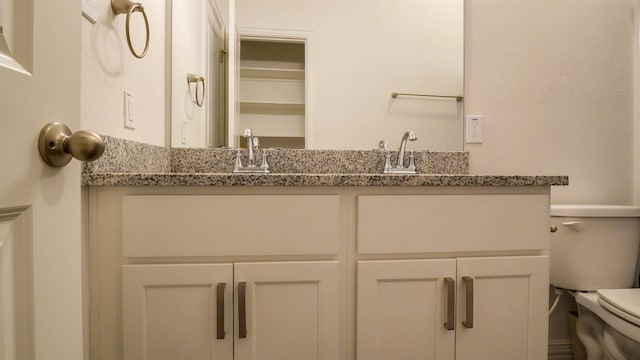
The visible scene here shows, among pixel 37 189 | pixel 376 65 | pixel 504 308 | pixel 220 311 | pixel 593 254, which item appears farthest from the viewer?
pixel 376 65

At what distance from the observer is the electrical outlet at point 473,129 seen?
140 cm

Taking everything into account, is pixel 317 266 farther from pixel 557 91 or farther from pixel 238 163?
pixel 557 91

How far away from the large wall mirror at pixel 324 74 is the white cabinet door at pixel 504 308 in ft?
2.12

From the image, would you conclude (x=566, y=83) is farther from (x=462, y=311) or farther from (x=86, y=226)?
(x=86, y=226)

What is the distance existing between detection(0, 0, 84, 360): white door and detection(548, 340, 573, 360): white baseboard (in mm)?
1858

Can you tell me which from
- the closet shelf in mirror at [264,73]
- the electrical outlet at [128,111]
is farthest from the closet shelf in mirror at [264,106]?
the electrical outlet at [128,111]

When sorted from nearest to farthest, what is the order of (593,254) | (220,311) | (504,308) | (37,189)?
1. (37,189)
2. (220,311)
3. (504,308)
4. (593,254)

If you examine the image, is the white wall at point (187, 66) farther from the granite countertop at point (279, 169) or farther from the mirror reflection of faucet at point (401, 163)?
the mirror reflection of faucet at point (401, 163)

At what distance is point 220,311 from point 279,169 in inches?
25.5

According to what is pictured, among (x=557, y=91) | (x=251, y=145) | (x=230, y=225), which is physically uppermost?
(x=557, y=91)

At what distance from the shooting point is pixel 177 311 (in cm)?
78

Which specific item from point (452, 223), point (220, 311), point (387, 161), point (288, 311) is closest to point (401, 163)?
point (387, 161)

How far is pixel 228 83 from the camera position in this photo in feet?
4.38

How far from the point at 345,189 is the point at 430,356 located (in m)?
0.51
